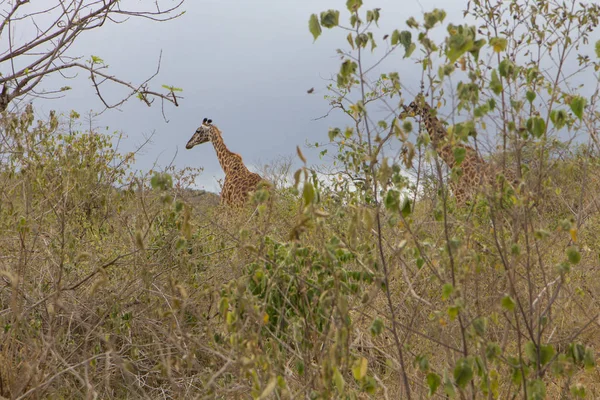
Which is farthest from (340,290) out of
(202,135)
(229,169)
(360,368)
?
(202,135)

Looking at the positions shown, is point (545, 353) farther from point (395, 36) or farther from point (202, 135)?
point (202, 135)

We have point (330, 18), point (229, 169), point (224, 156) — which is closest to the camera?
point (330, 18)

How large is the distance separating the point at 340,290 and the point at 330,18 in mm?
1027

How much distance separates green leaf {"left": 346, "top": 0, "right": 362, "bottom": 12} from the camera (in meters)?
2.50

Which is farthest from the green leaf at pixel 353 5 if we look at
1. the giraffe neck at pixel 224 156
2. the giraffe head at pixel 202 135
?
the giraffe head at pixel 202 135

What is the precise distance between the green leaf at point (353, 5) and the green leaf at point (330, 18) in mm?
107

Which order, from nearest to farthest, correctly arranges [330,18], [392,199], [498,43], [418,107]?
[392,199] → [330,18] → [498,43] → [418,107]

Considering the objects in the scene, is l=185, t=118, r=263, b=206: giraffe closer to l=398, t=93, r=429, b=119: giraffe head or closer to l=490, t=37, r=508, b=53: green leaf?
l=398, t=93, r=429, b=119: giraffe head

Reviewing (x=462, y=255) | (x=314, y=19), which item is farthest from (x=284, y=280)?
(x=314, y=19)

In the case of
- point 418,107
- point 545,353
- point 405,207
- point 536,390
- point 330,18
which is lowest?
point 536,390

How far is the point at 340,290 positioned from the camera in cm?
280

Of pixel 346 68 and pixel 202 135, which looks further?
pixel 202 135

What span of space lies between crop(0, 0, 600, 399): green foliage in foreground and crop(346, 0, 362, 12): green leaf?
0.11ft

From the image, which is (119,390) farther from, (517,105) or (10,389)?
(517,105)
